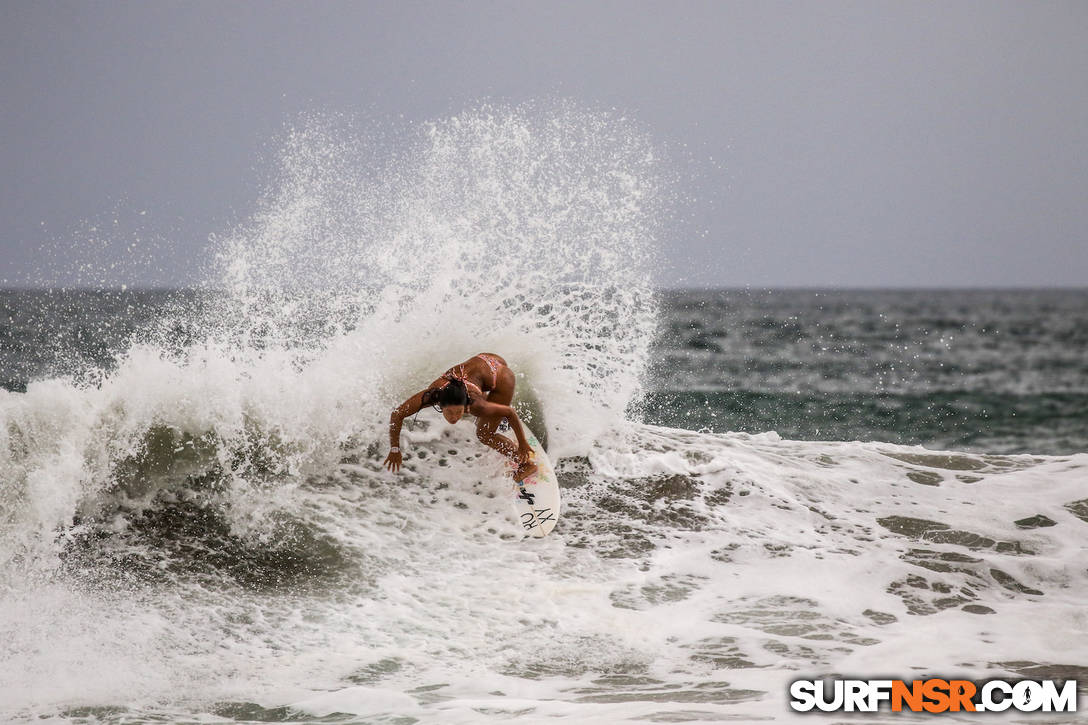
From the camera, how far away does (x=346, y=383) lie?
24.6 feet

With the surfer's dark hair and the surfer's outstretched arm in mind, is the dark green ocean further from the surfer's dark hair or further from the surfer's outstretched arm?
the surfer's dark hair

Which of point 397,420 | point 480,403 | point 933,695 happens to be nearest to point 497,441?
point 480,403

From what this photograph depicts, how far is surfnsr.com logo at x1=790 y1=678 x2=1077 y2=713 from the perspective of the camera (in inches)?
166

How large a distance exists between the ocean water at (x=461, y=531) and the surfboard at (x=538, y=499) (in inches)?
5.0

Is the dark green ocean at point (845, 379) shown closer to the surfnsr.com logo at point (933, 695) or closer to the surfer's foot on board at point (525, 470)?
the surfer's foot on board at point (525, 470)

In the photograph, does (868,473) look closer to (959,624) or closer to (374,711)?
(959,624)

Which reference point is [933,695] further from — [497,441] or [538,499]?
[497,441]

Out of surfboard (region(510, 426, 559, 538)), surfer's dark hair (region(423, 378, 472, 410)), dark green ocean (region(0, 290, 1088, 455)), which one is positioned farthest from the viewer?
dark green ocean (region(0, 290, 1088, 455))

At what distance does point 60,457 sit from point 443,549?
287 centimetres

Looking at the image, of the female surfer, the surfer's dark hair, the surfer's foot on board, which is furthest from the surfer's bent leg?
the surfer's dark hair

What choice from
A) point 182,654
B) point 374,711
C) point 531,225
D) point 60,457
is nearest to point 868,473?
point 531,225

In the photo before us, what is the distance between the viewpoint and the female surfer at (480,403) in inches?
244

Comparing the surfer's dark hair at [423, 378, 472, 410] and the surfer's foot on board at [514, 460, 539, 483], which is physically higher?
the surfer's dark hair at [423, 378, 472, 410]

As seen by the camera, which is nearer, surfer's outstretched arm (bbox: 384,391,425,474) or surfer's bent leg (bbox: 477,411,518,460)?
surfer's outstretched arm (bbox: 384,391,425,474)
